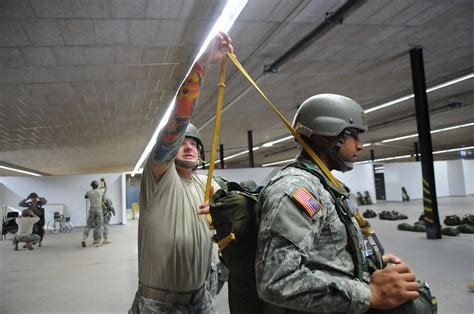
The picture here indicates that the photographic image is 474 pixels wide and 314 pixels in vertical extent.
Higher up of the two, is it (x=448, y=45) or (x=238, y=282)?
(x=448, y=45)

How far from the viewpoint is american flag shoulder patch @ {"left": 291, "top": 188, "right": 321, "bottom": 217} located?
101cm

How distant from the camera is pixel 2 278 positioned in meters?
5.83

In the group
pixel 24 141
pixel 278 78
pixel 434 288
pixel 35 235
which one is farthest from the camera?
pixel 24 141

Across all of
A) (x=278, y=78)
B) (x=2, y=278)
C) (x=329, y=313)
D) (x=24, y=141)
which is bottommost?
(x=2, y=278)

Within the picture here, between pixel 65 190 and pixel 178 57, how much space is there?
1095 cm

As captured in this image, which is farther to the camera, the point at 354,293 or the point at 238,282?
the point at 238,282

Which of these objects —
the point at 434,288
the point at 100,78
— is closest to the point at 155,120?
the point at 100,78

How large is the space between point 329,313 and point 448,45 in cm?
793

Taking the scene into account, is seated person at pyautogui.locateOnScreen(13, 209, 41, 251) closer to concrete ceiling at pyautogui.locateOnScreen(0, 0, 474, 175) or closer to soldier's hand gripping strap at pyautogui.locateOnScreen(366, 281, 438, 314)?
concrete ceiling at pyautogui.locateOnScreen(0, 0, 474, 175)

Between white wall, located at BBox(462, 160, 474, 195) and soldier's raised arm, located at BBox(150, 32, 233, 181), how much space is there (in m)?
23.1

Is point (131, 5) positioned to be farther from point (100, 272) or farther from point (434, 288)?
point (434, 288)

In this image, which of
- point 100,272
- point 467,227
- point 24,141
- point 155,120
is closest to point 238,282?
point 100,272

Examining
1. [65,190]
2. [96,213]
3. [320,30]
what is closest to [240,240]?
[320,30]

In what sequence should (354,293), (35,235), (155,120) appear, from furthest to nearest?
(155,120), (35,235), (354,293)
